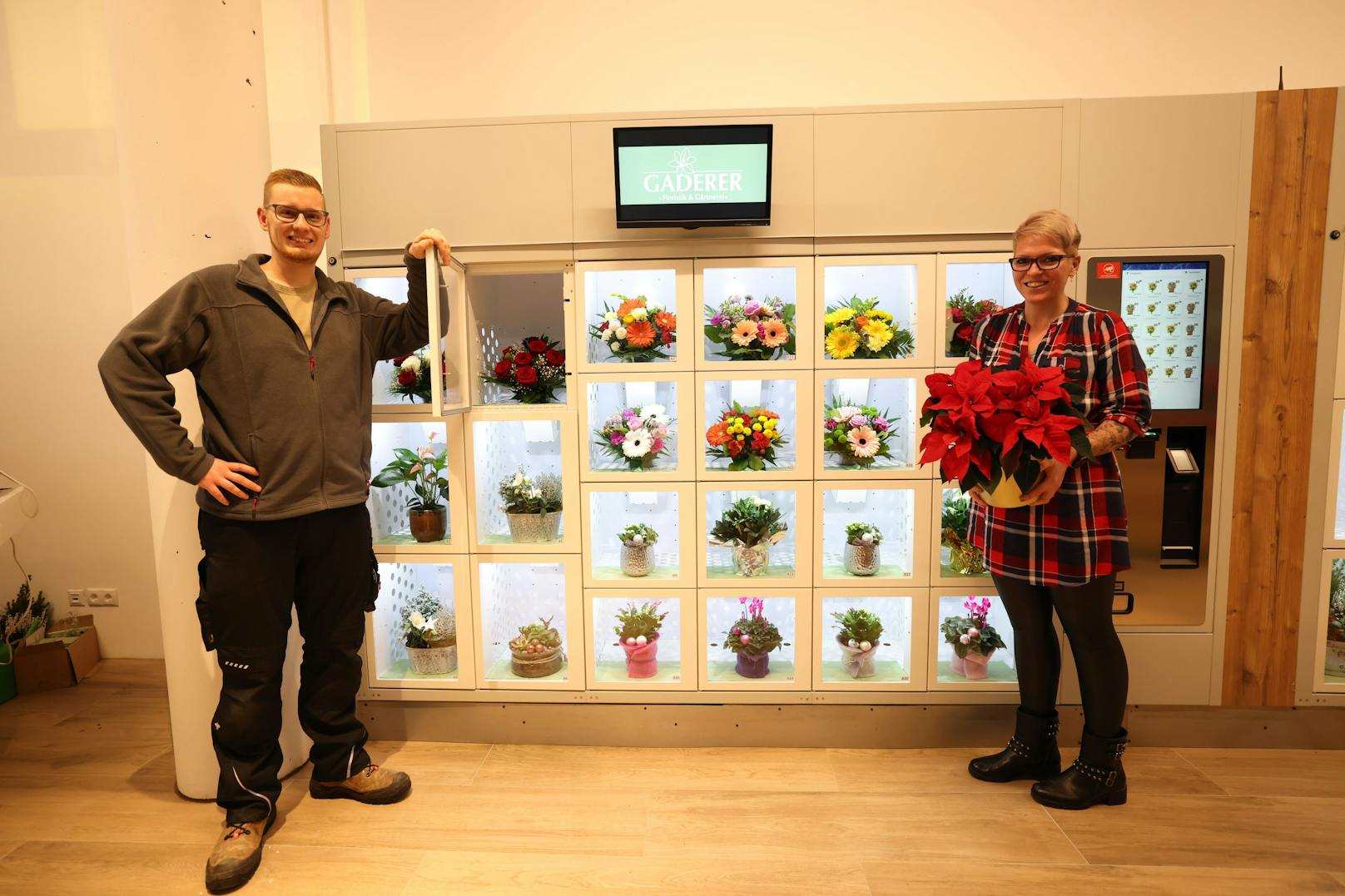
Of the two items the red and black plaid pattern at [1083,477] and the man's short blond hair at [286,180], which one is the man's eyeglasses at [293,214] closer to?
the man's short blond hair at [286,180]

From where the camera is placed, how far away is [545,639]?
113 inches

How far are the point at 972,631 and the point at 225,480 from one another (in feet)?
8.69

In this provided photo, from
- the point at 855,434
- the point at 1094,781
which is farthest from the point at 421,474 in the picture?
the point at 1094,781

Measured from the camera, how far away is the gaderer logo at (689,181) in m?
2.53

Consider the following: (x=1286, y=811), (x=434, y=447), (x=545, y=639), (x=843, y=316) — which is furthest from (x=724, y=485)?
(x=1286, y=811)

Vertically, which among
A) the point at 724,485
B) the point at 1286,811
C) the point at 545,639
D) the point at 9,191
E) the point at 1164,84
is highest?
the point at 1164,84

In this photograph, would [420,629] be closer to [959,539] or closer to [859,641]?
[859,641]

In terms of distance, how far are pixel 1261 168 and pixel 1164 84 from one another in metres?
0.89

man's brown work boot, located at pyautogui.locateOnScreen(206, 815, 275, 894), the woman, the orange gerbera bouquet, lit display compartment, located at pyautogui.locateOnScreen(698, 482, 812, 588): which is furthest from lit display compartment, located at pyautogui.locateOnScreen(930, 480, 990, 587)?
man's brown work boot, located at pyautogui.locateOnScreen(206, 815, 275, 894)

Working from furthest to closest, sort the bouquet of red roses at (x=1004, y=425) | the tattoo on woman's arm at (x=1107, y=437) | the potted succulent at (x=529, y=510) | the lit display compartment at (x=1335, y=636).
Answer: the potted succulent at (x=529, y=510), the lit display compartment at (x=1335, y=636), the tattoo on woman's arm at (x=1107, y=437), the bouquet of red roses at (x=1004, y=425)

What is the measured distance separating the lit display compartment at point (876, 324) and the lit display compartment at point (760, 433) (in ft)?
0.60

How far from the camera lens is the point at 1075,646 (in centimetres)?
233

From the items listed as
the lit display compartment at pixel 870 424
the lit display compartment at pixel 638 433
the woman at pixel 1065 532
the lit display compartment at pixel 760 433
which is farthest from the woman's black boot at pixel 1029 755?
the lit display compartment at pixel 638 433

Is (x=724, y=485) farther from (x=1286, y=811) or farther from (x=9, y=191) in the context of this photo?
(x=9, y=191)
